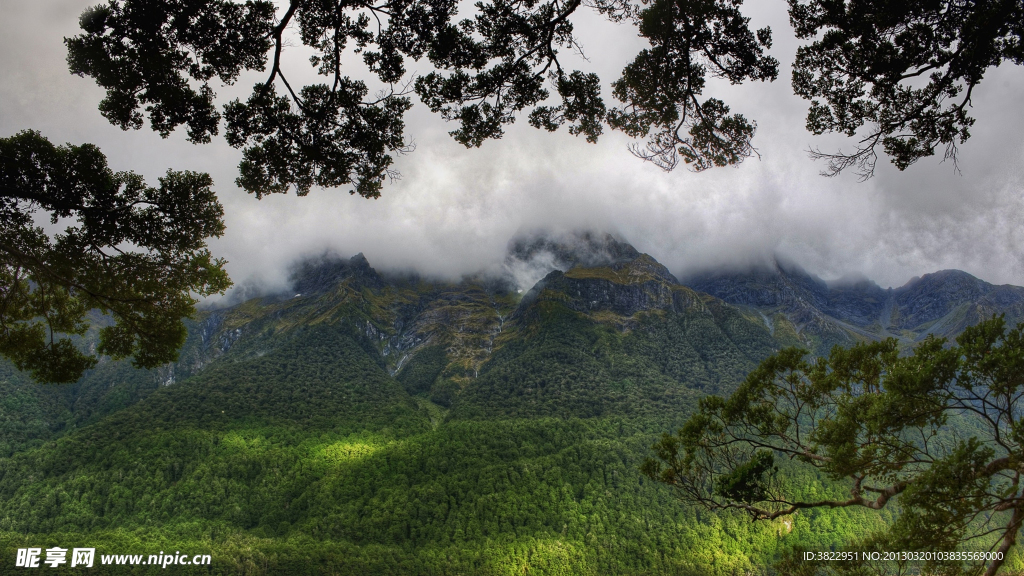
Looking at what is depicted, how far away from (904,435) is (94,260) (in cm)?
1330

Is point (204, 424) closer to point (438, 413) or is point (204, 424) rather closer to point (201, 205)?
point (438, 413)

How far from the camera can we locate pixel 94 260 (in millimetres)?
6559

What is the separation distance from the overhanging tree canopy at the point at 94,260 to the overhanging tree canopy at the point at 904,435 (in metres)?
9.64

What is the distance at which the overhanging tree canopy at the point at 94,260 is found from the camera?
5.88m

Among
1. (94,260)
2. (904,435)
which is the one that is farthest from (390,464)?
(904,435)

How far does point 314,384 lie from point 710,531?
108552mm

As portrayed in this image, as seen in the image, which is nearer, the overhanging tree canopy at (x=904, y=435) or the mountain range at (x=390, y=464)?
the overhanging tree canopy at (x=904, y=435)

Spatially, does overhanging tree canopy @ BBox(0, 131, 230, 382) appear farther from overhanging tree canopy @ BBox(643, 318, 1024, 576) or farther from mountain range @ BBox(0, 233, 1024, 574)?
mountain range @ BBox(0, 233, 1024, 574)

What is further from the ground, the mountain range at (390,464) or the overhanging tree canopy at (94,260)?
the overhanging tree canopy at (94,260)

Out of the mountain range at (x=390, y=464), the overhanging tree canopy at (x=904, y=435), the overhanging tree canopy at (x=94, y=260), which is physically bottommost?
the mountain range at (x=390, y=464)

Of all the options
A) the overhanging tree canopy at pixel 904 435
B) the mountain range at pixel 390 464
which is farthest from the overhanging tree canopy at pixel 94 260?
the mountain range at pixel 390 464

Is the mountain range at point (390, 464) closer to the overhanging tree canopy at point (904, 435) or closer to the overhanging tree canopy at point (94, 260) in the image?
the overhanging tree canopy at point (94, 260)

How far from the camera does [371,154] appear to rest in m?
6.12

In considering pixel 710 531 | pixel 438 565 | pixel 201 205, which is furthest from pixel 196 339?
pixel 201 205
